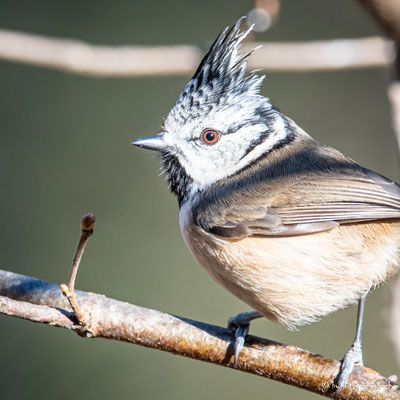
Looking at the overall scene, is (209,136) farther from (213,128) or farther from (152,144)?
(152,144)

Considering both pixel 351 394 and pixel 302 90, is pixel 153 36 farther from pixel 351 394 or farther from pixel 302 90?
pixel 351 394

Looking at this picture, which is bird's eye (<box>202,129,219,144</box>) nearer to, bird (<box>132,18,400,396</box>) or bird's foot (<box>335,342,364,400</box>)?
bird (<box>132,18,400,396</box>)

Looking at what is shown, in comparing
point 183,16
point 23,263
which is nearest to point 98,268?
point 23,263

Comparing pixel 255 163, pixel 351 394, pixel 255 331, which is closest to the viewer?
pixel 351 394

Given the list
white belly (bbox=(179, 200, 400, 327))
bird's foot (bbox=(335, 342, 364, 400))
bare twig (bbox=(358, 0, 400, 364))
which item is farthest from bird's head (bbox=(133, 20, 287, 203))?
bird's foot (bbox=(335, 342, 364, 400))

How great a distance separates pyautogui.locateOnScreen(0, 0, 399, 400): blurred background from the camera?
4.32m

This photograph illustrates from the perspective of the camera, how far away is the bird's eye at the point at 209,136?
2504mm

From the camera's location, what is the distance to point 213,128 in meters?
2.50

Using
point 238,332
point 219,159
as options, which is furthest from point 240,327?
point 219,159

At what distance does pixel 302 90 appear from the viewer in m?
5.33

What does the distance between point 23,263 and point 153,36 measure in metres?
2.38

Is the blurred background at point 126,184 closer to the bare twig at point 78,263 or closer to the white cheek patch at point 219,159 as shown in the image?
the white cheek patch at point 219,159

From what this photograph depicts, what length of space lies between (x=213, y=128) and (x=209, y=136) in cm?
4

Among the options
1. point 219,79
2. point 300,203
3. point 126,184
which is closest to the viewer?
point 300,203
